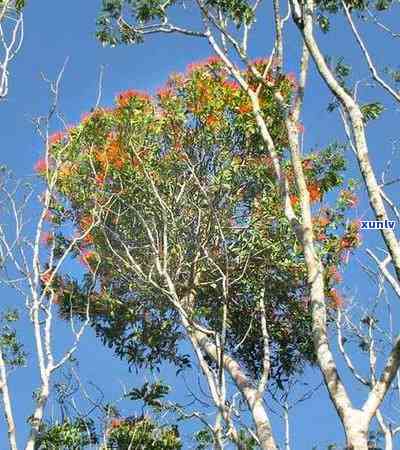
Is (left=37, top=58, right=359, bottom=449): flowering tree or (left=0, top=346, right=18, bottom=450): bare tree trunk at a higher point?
(left=37, top=58, right=359, bottom=449): flowering tree

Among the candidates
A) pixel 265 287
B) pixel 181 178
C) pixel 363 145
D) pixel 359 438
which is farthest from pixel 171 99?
pixel 359 438

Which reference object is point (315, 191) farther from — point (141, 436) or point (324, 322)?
point (324, 322)

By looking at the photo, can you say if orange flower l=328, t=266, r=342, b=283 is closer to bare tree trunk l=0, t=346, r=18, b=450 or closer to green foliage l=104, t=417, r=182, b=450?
green foliage l=104, t=417, r=182, b=450

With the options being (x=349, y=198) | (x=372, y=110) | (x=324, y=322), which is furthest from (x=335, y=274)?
(x=324, y=322)

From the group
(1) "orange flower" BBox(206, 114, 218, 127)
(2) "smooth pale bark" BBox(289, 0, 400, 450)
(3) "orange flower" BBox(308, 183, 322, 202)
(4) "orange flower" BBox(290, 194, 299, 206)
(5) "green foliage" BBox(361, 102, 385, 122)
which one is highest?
(1) "orange flower" BBox(206, 114, 218, 127)

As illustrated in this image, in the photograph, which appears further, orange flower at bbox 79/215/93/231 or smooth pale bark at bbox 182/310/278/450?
orange flower at bbox 79/215/93/231

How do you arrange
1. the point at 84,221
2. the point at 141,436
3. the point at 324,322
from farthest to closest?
the point at 84,221
the point at 141,436
the point at 324,322

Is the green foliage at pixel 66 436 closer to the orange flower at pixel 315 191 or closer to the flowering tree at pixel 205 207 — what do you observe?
the flowering tree at pixel 205 207

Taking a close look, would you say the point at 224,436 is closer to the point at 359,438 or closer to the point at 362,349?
the point at 359,438

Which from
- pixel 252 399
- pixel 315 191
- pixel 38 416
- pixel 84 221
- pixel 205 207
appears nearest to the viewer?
pixel 38 416

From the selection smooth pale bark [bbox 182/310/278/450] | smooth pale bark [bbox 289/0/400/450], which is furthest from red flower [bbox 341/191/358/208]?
smooth pale bark [bbox 289/0/400/450]

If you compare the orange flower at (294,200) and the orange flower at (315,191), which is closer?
the orange flower at (294,200)

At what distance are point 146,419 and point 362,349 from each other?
12.4 ft

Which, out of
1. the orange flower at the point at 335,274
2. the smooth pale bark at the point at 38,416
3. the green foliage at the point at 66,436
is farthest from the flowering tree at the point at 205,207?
the smooth pale bark at the point at 38,416
